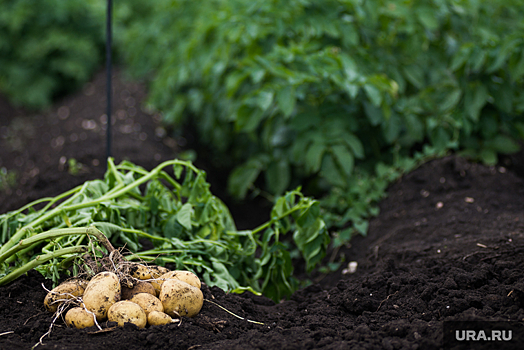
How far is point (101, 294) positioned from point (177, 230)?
0.57m

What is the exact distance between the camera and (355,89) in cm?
263

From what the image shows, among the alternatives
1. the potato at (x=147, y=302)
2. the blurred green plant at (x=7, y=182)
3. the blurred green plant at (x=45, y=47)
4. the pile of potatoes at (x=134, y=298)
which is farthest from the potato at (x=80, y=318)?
the blurred green plant at (x=45, y=47)

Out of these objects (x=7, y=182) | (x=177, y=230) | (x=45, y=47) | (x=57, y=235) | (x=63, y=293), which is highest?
(x=45, y=47)

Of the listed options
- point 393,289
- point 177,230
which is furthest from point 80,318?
point 393,289

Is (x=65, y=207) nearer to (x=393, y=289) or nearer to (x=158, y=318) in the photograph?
→ (x=158, y=318)

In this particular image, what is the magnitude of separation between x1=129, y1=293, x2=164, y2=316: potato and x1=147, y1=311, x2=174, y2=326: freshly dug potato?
0.02 metres

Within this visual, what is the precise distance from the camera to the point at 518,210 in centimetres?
243

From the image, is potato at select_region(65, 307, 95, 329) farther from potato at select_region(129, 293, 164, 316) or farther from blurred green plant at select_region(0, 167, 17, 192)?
blurred green plant at select_region(0, 167, 17, 192)

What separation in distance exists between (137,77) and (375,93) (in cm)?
344

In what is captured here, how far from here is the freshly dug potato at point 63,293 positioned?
148 centimetres

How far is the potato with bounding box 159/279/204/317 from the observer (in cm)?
148

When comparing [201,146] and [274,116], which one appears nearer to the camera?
[274,116]

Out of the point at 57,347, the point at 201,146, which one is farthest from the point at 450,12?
the point at 57,347

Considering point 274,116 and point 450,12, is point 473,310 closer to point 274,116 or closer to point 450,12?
point 274,116
